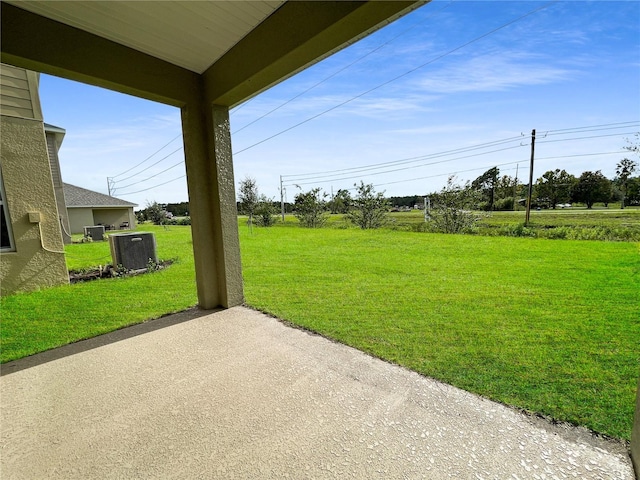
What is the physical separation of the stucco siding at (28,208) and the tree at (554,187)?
1954 cm

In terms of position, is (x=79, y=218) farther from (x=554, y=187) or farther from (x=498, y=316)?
(x=554, y=187)

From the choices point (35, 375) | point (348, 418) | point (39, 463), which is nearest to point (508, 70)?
point (348, 418)

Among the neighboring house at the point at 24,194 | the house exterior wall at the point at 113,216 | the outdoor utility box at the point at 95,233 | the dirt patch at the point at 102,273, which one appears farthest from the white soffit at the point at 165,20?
the house exterior wall at the point at 113,216

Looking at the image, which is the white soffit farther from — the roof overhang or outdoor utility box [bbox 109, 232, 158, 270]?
outdoor utility box [bbox 109, 232, 158, 270]

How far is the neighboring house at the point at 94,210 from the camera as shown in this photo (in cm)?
1620

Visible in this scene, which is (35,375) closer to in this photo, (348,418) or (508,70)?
(348,418)

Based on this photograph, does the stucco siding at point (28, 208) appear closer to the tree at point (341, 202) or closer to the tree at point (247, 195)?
the tree at point (341, 202)

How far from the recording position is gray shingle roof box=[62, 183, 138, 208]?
1616 cm

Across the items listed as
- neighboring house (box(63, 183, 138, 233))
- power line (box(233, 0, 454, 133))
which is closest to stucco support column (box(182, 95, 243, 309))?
power line (box(233, 0, 454, 133))

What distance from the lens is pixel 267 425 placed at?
1513 millimetres

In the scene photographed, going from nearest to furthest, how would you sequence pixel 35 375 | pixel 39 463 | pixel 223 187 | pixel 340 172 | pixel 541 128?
pixel 39 463 < pixel 35 375 < pixel 223 187 < pixel 541 128 < pixel 340 172

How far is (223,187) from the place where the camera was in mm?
3238

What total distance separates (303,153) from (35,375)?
49.9 feet

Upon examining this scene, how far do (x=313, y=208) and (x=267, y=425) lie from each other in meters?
16.6
